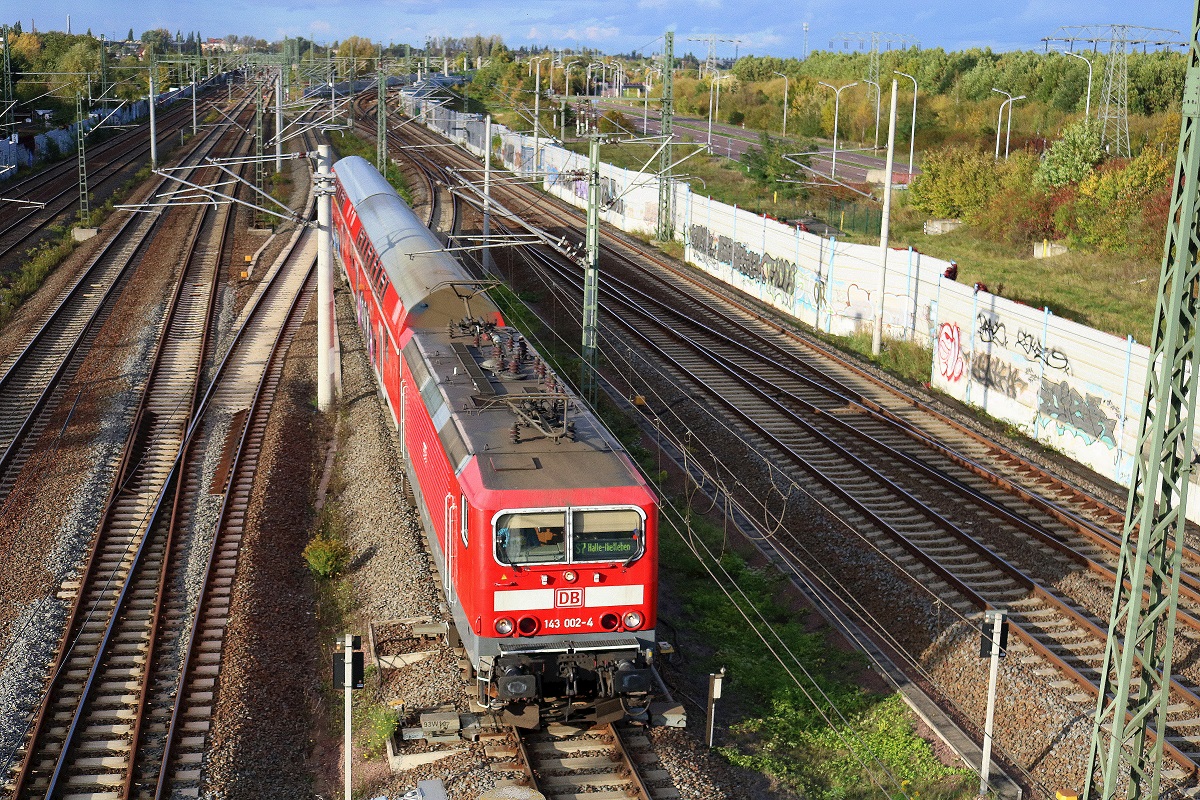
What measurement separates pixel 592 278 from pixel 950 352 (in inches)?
417

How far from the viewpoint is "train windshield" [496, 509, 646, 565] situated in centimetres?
1312

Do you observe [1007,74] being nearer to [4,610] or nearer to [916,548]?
[916,548]

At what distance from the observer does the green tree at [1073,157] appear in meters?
52.6

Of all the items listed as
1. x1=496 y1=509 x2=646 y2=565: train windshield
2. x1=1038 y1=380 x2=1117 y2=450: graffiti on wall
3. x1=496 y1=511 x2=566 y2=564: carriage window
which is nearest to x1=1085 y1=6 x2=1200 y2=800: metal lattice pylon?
x1=496 y1=509 x2=646 y2=565: train windshield

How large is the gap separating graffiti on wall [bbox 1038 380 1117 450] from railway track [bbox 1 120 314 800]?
16.4 metres

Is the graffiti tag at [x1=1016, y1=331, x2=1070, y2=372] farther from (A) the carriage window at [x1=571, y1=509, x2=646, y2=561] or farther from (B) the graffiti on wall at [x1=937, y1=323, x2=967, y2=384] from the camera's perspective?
(A) the carriage window at [x1=571, y1=509, x2=646, y2=561]

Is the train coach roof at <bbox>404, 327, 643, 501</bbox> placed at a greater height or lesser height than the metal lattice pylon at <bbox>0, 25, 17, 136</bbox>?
lesser

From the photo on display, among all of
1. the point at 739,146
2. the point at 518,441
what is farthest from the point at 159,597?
the point at 739,146

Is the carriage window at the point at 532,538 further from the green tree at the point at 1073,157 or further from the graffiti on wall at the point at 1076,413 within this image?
the green tree at the point at 1073,157

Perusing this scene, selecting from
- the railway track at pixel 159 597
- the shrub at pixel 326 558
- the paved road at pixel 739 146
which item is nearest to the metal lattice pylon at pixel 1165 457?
the railway track at pixel 159 597

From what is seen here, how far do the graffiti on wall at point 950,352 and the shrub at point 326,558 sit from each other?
16512 mm

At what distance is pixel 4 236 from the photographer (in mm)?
46938

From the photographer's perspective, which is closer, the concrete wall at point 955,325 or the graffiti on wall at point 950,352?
the concrete wall at point 955,325

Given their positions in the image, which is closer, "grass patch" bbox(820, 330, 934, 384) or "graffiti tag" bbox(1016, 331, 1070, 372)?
"graffiti tag" bbox(1016, 331, 1070, 372)
